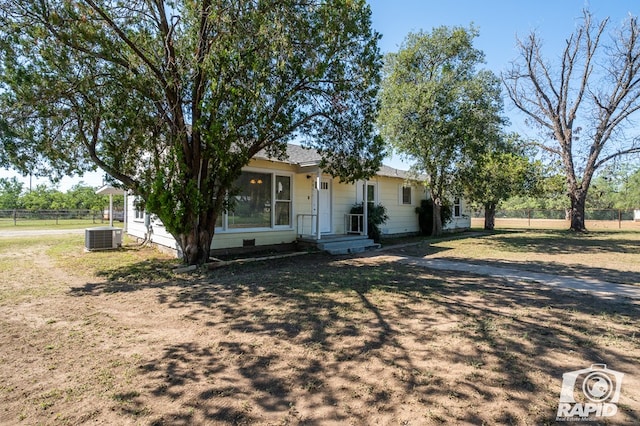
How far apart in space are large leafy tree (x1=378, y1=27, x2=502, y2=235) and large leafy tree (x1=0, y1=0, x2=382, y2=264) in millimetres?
5518

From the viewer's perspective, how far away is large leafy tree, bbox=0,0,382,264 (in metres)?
6.32

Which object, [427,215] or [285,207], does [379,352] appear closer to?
[285,207]

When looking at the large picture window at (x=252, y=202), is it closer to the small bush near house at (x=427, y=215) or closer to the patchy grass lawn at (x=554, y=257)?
the patchy grass lawn at (x=554, y=257)

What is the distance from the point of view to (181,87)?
23.9ft

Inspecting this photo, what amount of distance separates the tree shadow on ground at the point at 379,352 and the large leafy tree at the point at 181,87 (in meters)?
2.92

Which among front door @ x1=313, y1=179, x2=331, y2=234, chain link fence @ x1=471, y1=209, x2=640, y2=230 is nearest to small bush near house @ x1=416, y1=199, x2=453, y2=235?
front door @ x1=313, y1=179, x2=331, y2=234

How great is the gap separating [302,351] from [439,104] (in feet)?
41.0

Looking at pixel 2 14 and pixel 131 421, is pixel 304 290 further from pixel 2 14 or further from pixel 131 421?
pixel 2 14

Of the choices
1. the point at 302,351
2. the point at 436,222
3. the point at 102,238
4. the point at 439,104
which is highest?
the point at 439,104

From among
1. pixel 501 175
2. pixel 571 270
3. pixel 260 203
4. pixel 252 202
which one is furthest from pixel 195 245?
pixel 501 175

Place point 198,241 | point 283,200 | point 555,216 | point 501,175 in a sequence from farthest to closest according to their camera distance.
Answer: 1. point 555,216
2. point 501,175
3. point 283,200
4. point 198,241

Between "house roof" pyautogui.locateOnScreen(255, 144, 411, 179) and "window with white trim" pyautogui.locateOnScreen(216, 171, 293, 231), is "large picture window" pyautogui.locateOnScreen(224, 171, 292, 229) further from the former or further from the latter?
"house roof" pyautogui.locateOnScreen(255, 144, 411, 179)

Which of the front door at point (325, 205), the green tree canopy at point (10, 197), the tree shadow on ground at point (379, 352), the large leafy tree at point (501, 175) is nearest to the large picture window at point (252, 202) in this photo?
the front door at point (325, 205)

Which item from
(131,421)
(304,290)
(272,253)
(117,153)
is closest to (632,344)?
(304,290)
